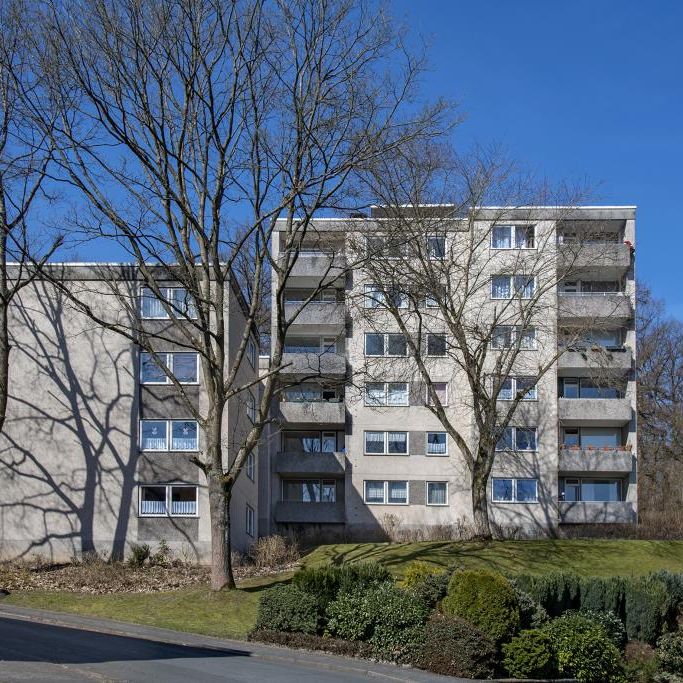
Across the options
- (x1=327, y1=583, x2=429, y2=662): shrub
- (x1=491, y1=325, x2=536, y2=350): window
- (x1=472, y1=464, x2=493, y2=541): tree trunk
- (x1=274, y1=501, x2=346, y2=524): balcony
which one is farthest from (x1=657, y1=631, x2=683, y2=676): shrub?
(x1=274, y1=501, x2=346, y2=524): balcony

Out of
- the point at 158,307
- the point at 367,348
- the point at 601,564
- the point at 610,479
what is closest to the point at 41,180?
the point at 158,307

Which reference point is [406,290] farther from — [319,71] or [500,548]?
[319,71]

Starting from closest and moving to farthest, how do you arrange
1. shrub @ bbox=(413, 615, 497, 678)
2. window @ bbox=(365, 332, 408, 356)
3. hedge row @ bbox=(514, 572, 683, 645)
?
shrub @ bbox=(413, 615, 497, 678) → hedge row @ bbox=(514, 572, 683, 645) → window @ bbox=(365, 332, 408, 356)

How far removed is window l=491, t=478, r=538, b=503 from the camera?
2077 inches

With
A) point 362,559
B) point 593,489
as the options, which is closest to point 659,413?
point 593,489

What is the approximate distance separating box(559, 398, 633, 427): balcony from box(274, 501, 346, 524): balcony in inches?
461

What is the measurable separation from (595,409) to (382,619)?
33896mm

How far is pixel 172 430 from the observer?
3600cm

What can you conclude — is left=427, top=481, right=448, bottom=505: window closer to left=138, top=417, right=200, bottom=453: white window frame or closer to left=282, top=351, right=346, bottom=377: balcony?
left=282, top=351, right=346, bottom=377: balcony

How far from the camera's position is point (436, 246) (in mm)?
40969

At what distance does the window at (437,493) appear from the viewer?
5300 cm

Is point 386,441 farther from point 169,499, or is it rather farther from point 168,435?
point 169,499

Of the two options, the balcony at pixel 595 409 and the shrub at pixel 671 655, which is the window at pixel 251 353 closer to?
the balcony at pixel 595 409

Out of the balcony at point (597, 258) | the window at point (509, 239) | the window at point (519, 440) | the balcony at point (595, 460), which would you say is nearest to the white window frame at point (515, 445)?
the window at point (519, 440)
